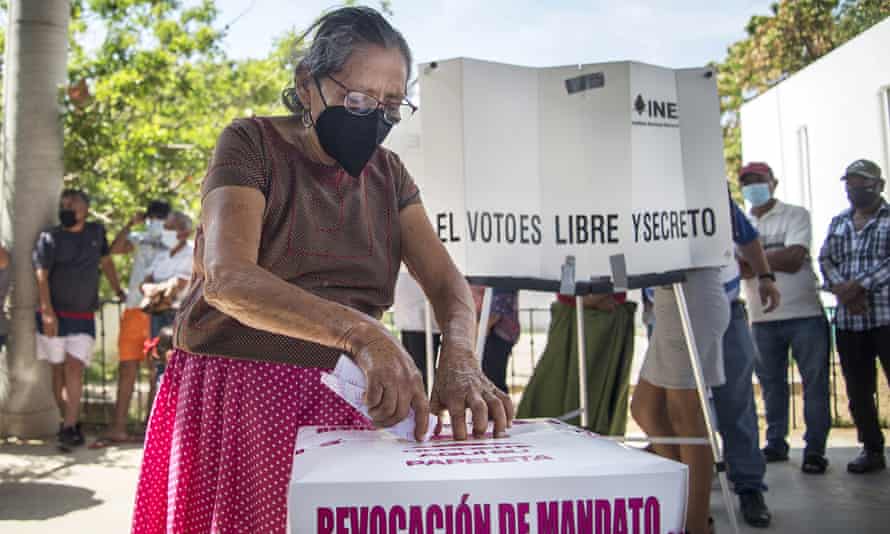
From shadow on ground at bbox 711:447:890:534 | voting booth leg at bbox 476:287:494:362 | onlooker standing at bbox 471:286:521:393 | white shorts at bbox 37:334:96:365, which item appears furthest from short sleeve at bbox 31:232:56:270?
shadow on ground at bbox 711:447:890:534

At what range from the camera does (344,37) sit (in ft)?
5.23

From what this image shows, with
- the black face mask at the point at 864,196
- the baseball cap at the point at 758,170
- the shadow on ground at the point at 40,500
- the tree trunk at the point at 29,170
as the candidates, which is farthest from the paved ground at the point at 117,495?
the baseball cap at the point at 758,170

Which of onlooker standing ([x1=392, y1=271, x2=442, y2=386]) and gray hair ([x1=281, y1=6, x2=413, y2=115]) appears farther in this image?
onlooker standing ([x1=392, y1=271, x2=442, y2=386])

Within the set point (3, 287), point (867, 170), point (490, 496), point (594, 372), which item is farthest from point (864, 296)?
point (3, 287)

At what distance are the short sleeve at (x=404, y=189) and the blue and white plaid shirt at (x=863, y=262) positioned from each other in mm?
4587

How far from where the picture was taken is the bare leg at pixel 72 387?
21.7 ft

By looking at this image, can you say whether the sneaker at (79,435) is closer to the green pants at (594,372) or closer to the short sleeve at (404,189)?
the green pants at (594,372)

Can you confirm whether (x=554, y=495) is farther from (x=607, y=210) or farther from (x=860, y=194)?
Result: (x=860, y=194)

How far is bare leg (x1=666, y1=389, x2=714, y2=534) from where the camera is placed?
3615 millimetres

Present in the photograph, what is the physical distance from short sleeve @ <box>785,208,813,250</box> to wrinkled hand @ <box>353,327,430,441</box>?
17.3ft

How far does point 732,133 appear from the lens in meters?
22.9

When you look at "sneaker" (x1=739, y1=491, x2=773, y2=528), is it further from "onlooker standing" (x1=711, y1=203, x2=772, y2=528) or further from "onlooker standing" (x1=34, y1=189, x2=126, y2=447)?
"onlooker standing" (x1=34, y1=189, x2=126, y2=447)

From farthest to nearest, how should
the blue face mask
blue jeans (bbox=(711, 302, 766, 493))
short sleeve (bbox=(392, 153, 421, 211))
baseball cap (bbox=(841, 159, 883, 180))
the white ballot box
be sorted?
the blue face mask → baseball cap (bbox=(841, 159, 883, 180)) → blue jeans (bbox=(711, 302, 766, 493)) → short sleeve (bbox=(392, 153, 421, 211)) → the white ballot box

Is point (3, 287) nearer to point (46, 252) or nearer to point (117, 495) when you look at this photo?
point (46, 252)
